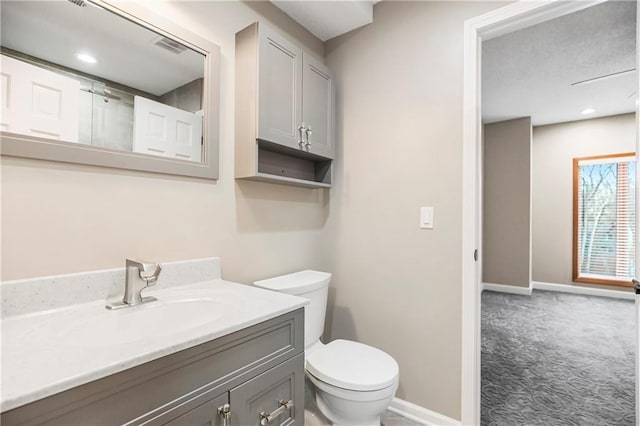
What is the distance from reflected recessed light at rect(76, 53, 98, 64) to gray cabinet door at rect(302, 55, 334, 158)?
983 mm

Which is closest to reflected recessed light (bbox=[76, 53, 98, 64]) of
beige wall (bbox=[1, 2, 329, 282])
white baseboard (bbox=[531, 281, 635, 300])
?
beige wall (bbox=[1, 2, 329, 282])

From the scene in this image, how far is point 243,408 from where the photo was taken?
0.90 m

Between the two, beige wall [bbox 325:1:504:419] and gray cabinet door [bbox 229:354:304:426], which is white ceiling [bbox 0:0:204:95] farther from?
gray cabinet door [bbox 229:354:304:426]

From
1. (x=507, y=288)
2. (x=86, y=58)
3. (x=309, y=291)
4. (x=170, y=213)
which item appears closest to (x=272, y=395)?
(x=309, y=291)

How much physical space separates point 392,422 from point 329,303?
779 mm

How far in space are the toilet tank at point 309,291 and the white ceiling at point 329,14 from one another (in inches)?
63.5

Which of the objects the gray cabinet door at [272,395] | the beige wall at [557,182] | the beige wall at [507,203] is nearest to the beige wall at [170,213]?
the gray cabinet door at [272,395]

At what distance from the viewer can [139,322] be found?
3.26 feet

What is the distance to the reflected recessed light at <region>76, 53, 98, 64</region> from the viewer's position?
1.07m

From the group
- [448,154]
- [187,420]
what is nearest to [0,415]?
[187,420]

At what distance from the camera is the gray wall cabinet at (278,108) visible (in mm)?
1505

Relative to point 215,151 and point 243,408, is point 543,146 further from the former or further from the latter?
point 243,408

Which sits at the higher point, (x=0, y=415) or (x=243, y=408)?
(x=0, y=415)

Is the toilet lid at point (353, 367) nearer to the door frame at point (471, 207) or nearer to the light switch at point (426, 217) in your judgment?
the door frame at point (471, 207)
